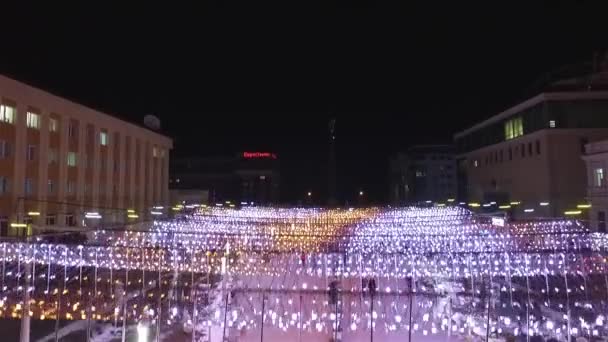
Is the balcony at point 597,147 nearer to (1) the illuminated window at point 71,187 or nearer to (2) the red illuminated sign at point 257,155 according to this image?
(1) the illuminated window at point 71,187

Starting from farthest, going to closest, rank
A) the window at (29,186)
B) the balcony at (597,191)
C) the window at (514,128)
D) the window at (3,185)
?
1. the window at (514,128)
2. the balcony at (597,191)
3. the window at (29,186)
4. the window at (3,185)

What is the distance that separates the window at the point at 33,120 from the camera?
29578 mm

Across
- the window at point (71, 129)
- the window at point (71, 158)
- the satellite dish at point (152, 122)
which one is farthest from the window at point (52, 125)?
the satellite dish at point (152, 122)

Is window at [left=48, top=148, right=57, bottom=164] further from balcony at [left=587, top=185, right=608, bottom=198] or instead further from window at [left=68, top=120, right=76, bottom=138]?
balcony at [left=587, top=185, right=608, bottom=198]

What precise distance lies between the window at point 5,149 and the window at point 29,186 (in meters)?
1.99

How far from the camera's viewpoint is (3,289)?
Answer: 10188 mm

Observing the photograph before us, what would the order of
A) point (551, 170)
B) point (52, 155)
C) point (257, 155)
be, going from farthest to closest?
point (257, 155), point (551, 170), point (52, 155)

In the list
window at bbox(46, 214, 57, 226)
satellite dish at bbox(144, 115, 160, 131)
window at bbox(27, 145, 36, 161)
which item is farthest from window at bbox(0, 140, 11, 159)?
satellite dish at bbox(144, 115, 160, 131)

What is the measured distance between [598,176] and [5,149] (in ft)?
107

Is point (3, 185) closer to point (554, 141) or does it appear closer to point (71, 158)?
point (71, 158)

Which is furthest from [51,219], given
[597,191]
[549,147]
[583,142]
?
[583,142]

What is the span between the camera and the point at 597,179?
3550cm

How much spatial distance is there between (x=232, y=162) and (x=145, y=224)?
6863 cm

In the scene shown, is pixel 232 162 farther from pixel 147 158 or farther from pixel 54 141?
pixel 54 141
